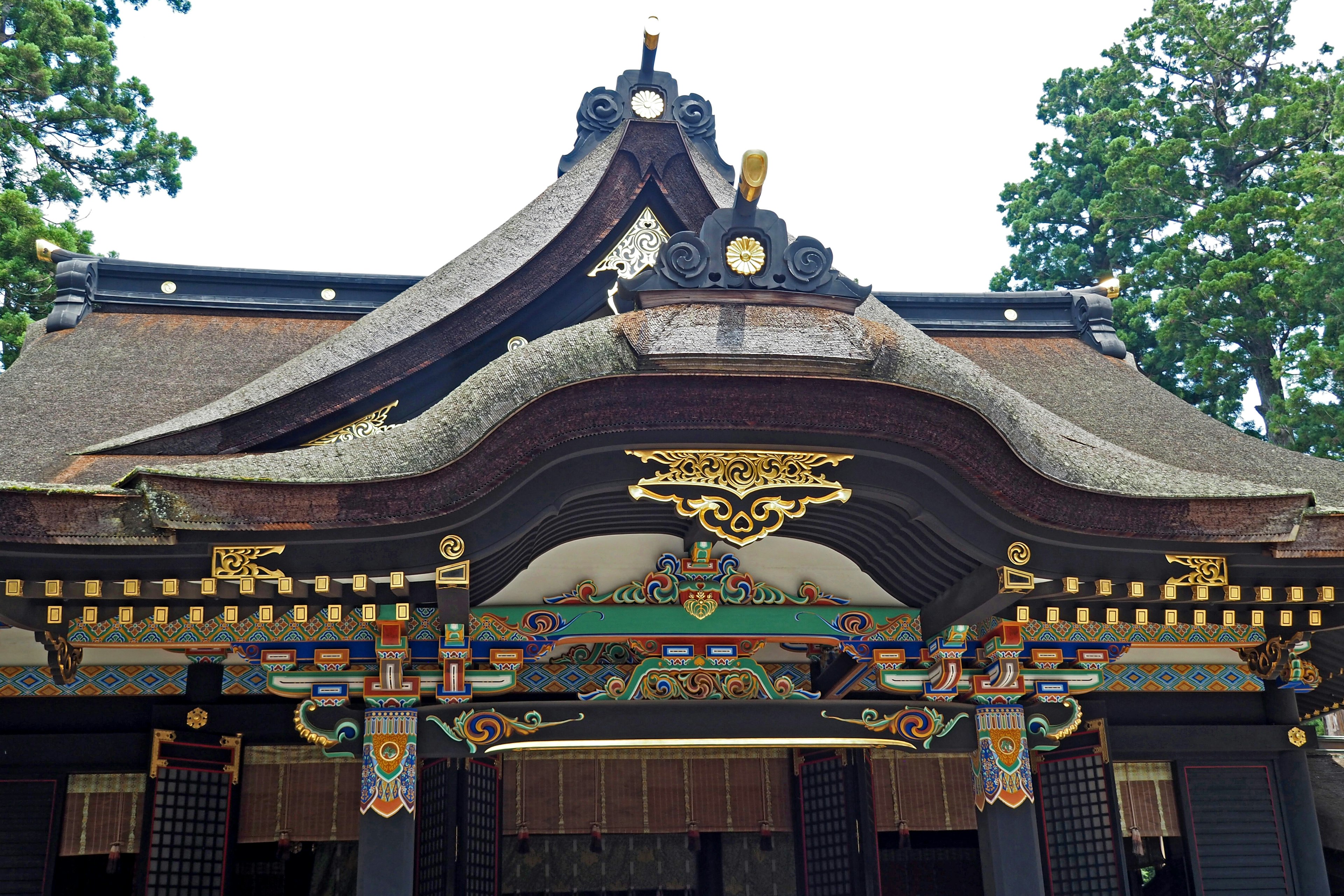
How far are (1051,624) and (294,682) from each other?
4.34 metres

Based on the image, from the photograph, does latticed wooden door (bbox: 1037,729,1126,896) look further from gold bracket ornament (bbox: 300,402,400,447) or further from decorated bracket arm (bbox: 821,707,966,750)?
gold bracket ornament (bbox: 300,402,400,447)

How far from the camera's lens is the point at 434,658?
20.6ft

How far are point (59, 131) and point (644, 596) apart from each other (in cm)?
1567

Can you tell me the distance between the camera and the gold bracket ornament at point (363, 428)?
276 inches

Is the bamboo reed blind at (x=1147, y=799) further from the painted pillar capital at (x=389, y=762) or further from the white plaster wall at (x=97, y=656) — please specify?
the white plaster wall at (x=97, y=656)

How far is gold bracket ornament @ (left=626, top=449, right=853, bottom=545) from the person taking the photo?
571 cm

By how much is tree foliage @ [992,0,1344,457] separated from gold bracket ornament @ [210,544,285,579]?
579 inches

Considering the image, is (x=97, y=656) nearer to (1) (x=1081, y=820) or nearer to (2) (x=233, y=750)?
(2) (x=233, y=750)

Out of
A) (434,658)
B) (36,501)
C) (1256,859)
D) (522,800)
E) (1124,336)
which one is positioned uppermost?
(1124,336)

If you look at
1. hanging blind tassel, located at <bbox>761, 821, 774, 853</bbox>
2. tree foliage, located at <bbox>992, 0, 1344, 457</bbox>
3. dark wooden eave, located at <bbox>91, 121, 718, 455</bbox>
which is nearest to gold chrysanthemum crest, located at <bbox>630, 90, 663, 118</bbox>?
dark wooden eave, located at <bbox>91, 121, 718, 455</bbox>

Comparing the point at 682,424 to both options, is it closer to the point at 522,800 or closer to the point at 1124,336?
the point at 522,800

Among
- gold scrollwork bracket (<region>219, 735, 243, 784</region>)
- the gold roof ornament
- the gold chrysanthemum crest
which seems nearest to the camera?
gold scrollwork bracket (<region>219, 735, 243, 784</region>)

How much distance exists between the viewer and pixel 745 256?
587 cm

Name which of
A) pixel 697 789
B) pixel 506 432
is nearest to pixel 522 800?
pixel 697 789
